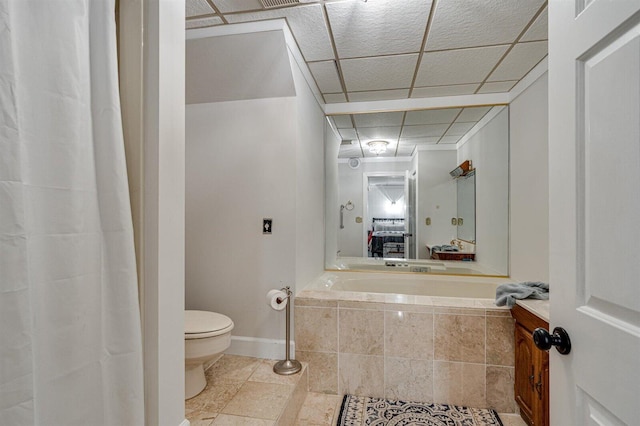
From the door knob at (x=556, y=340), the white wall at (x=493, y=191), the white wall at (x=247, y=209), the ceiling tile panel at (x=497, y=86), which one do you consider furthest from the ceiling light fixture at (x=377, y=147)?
the door knob at (x=556, y=340)

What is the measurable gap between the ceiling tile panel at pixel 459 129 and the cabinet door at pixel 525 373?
209 cm

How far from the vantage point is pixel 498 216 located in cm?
296

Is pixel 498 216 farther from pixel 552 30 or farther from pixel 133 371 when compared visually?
pixel 133 371

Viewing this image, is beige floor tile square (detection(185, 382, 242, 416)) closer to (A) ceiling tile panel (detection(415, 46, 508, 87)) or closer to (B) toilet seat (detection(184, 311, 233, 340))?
(B) toilet seat (detection(184, 311, 233, 340))

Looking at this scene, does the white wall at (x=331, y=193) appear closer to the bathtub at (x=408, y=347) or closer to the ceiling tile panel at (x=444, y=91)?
the ceiling tile panel at (x=444, y=91)

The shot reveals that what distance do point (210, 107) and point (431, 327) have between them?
227cm

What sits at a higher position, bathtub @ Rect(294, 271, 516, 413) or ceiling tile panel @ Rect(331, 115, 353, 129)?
ceiling tile panel @ Rect(331, 115, 353, 129)

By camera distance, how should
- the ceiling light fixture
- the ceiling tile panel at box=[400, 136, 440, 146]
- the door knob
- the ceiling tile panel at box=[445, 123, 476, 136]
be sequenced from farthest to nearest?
the ceiling light fixture < the ceiling tile panel at box=[400, 136, 440, 146] < the ceiling tile panel at box=[445, 123, 476, 136] < the door knob

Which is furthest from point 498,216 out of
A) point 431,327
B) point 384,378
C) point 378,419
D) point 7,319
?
point 7,319

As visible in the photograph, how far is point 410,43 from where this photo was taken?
2.06m

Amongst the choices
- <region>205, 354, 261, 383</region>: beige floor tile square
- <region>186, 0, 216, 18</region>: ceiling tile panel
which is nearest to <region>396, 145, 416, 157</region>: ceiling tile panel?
<region>186, 0, 216, 18</region>: ceiling tile panel

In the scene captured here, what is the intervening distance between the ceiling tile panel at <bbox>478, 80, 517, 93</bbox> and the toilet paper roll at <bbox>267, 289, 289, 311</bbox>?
2.52 m

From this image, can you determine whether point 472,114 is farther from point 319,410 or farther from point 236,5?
point 319,410

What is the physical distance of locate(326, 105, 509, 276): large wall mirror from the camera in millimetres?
2990
